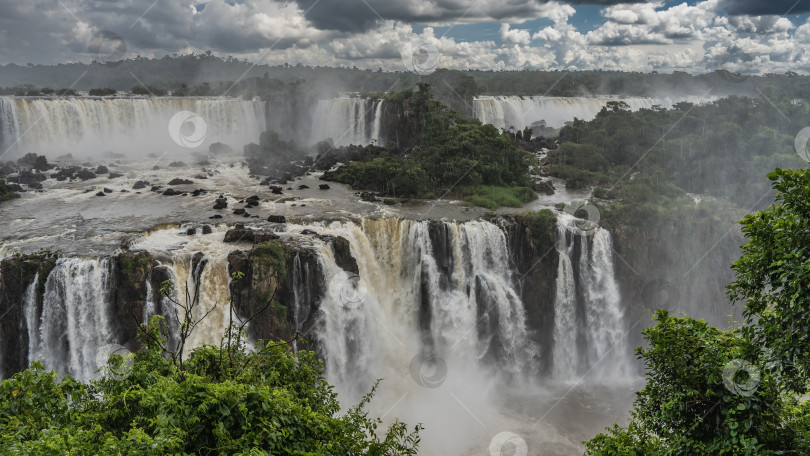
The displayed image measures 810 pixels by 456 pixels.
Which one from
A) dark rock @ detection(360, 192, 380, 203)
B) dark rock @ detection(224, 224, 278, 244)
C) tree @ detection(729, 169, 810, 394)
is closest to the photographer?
tree @ detection(729, 169, 810, 394)

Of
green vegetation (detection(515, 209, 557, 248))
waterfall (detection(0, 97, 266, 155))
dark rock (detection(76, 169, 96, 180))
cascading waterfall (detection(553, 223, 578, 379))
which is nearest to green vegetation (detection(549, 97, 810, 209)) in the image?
cascading waterfall (detection(553, 223, 578, 379))

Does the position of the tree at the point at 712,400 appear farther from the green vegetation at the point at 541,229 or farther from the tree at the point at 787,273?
the green vegetation at the point at 541,229

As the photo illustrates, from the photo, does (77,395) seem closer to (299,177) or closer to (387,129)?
(299,177)

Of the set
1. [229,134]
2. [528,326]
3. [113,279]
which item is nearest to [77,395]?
[113,279]

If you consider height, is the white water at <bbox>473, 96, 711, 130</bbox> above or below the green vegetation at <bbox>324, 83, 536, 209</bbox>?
above

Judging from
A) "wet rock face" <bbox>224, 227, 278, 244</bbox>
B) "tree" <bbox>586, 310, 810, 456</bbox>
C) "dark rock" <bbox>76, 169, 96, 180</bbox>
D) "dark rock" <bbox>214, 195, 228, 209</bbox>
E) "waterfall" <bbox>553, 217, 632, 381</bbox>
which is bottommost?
"waterfall" <bbox>553, 217, 632, 381</bbox>

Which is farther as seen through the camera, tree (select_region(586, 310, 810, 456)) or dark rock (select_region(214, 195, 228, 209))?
dark rock (select_region(214, 195, 228, 209))

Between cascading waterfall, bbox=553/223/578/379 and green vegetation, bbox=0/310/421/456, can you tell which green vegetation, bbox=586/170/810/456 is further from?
cascading waterfall, bbox=553/223/578/379
